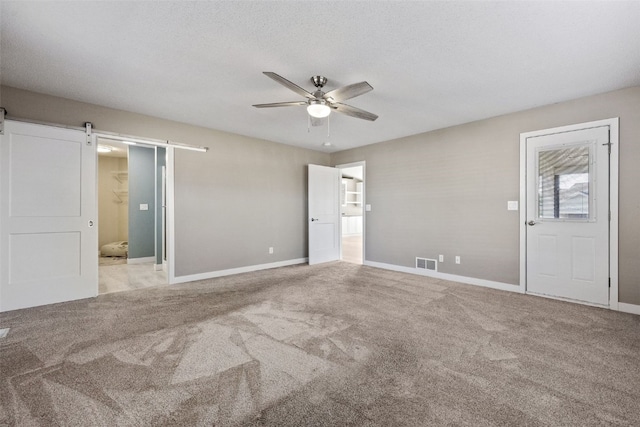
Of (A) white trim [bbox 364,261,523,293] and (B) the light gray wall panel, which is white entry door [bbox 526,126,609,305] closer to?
(A) white trim [bbox 364,261,523,293]

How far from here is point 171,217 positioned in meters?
4.31

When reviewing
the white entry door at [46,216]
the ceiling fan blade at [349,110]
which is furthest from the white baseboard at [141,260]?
the ceiling fan blade at [349,110]

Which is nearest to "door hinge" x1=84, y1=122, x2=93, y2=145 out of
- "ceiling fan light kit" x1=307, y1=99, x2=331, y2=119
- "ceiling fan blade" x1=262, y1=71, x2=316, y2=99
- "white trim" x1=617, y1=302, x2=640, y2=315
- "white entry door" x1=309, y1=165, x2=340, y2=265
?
"ceiling fan blade" x1=262, y1=71, x2=316, y2=99

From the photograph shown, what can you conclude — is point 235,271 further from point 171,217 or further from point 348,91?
point 348,91

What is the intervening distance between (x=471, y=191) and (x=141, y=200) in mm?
6473

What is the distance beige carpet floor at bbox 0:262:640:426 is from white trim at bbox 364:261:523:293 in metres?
0.57

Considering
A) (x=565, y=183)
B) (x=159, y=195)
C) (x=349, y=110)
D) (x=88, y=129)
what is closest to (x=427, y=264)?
(x=565, y=183)

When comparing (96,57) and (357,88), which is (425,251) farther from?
(96,57)

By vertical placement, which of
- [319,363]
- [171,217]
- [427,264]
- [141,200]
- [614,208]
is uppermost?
[141,200]

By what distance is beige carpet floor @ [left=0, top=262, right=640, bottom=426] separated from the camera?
5.16ft

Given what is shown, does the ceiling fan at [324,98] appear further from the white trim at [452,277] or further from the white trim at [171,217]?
the white trim at [452,277]

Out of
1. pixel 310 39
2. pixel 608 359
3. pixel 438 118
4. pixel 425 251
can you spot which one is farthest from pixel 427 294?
pixel 310 39

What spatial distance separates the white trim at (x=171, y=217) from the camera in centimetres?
429

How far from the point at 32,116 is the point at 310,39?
344cm
